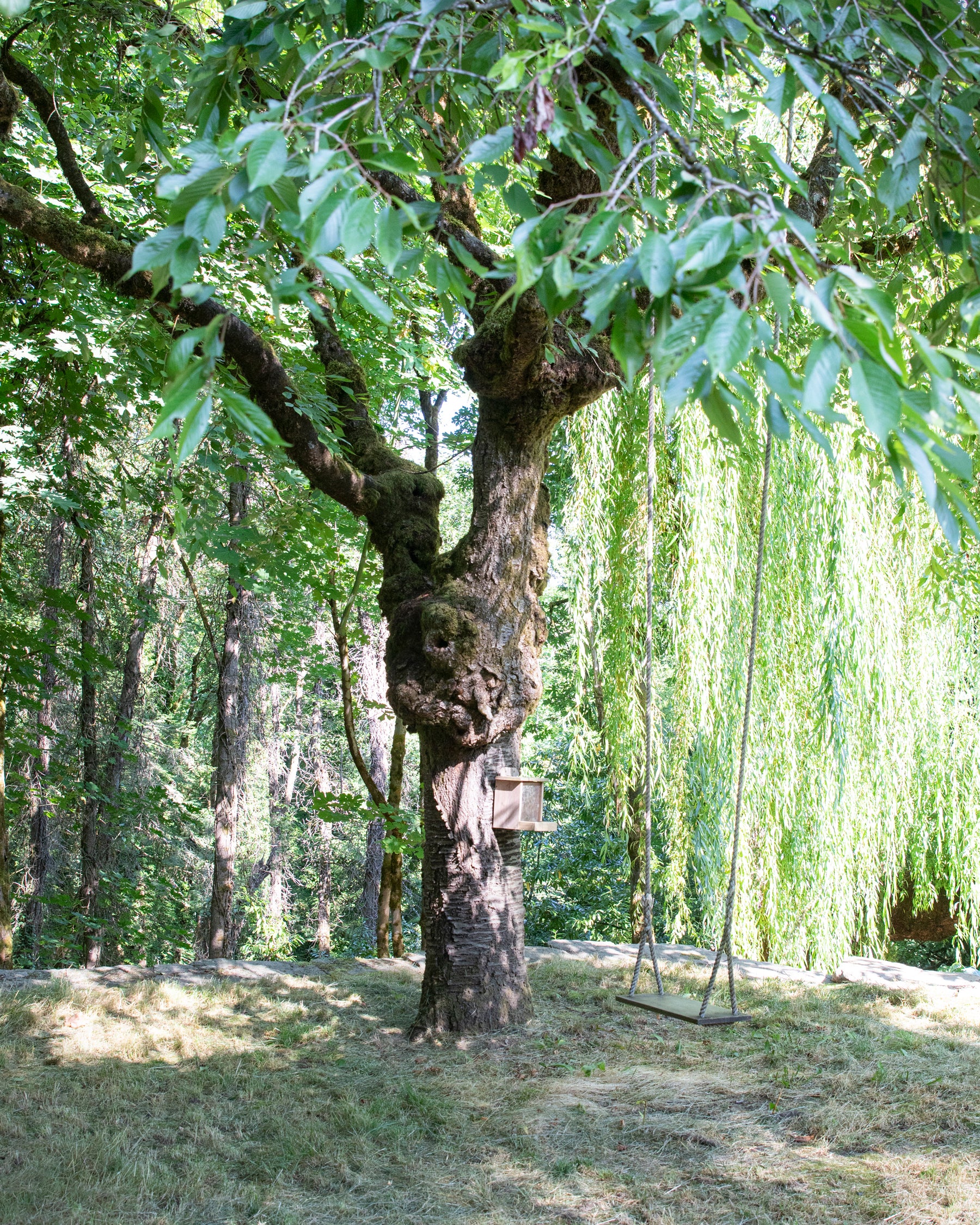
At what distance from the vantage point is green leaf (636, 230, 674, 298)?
41.3 inches

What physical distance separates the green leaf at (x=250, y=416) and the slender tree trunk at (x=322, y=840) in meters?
11.4

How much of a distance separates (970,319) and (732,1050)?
123 inches

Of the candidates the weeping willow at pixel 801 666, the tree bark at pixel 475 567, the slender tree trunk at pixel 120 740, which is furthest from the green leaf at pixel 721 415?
the slender tree trunk at pixel 120 740

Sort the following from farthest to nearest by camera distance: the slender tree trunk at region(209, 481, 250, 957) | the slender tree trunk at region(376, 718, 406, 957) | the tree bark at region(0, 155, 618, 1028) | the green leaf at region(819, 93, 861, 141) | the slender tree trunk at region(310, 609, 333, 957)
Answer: the slender tree trunk at region(310, 609, 333, 957), the slender tree trunk at region(209, 481, 250, 957), the slender tree trunk at region(376, 718, 406, 957), the tree bark at region(0, 155, 618, 1028), the green leaf at region(819, 93, 861, 141)

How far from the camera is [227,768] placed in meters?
7.46

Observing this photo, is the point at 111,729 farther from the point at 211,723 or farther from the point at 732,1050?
the point at 732,1050

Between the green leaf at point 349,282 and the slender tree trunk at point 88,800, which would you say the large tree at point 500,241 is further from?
the slender tree trunk at point 88,800

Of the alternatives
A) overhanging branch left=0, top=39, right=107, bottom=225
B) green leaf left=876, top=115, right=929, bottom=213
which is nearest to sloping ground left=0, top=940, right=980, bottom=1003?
overhanging branch left=0, top=39, right=107, bottom=225

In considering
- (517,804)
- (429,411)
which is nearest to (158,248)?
(517,804)

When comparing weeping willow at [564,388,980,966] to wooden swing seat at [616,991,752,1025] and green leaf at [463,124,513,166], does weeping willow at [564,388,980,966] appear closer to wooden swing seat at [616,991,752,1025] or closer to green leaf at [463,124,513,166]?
wooden swing seat at [616,991,752,1025]

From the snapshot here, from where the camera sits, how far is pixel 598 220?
A: 3.79 feet

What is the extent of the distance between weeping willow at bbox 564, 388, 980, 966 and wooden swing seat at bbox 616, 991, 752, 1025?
1.55 metres

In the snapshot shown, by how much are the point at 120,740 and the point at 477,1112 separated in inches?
221

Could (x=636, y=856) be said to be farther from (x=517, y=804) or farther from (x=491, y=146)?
(x=491, y=146)
